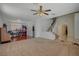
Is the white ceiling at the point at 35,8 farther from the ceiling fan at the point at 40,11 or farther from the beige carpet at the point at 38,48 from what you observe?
the beige carpet at the point at 38,48

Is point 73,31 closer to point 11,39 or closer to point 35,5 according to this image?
point 35,5

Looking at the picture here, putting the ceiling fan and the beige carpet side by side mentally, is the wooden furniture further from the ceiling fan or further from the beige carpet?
the ceiling fan

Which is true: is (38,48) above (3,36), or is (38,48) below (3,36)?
below

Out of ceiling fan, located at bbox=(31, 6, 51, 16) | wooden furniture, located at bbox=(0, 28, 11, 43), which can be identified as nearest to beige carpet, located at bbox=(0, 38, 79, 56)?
wooden furniture, located at bbox=(0, 28, 11, 43)

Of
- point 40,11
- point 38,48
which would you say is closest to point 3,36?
point 38,48

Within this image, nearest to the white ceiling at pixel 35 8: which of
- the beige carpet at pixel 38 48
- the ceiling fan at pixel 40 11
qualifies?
the ceiling fan at pixel 40 11

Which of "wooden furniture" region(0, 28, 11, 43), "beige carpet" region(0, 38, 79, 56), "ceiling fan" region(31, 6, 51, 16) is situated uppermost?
"ceiling fan" region(31, 6, 51, 16)

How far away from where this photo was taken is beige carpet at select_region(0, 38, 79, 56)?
84.3 inches

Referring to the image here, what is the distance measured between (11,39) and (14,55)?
0.25 meters

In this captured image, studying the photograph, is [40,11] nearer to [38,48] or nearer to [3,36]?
[38,48]

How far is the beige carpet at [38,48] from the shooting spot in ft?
7.02

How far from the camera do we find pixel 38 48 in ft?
7.10

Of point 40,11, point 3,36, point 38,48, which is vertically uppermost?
point 40,11

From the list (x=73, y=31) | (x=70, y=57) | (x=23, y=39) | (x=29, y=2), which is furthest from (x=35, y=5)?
(x=70, y=57)
